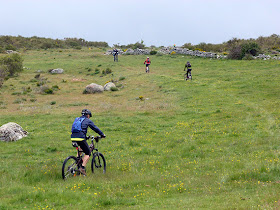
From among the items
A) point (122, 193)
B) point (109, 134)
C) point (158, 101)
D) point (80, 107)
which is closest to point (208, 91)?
point (158, 101)

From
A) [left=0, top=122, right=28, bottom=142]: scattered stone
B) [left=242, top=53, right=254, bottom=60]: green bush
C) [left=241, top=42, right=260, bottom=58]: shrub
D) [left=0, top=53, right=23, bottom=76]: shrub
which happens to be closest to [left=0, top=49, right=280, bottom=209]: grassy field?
[left=0, top=122, right=28, bottom=142]: scattered stone

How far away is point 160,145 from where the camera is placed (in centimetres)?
1666

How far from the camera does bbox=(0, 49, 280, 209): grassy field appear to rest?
907 centimetres

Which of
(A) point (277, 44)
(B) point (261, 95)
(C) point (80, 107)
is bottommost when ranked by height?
(C) point (80, 107)

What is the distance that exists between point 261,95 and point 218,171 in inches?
708

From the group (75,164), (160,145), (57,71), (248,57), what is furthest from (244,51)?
(75,164)

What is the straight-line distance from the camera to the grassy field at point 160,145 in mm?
9070

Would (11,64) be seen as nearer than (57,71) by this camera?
Yes

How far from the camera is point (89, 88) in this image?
3903cm

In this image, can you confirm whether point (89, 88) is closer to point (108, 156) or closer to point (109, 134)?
point (109, 134)

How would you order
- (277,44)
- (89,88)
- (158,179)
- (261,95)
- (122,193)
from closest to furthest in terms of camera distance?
1. (122,193)
2. (158,179)
3. (261,95)
4. (89,88)
5. (277,44)

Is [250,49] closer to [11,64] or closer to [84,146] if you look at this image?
[11,64]

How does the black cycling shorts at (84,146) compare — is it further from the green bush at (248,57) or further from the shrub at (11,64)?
the shrub at (11,64)

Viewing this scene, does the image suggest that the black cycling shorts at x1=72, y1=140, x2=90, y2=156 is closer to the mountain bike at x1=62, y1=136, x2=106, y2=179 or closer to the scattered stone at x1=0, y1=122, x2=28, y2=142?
the mountain bike at x1=62, y1=136, x2=106, y2=179
